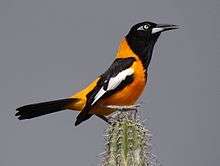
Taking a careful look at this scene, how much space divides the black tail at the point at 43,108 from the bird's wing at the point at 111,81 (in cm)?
25

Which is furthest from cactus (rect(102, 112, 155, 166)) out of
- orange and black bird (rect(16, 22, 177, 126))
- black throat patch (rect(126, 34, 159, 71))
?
black throat patch (rect(126, 34, 159, 71))

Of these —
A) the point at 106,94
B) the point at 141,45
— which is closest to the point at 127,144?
the point at 106,94

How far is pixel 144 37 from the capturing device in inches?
205

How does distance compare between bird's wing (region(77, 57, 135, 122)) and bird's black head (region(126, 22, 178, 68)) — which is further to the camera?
bird's black head (region(126, 22, 178, 68))

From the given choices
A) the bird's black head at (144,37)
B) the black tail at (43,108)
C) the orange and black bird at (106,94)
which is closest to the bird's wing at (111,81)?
the orange and black bird at (106,94)

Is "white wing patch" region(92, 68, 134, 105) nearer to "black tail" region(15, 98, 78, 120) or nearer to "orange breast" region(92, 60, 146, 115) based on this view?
"orange breast" region(92, 60, 146, 115)

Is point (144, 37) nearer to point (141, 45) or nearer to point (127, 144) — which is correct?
point (141, 45)

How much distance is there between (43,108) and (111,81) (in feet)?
2.34

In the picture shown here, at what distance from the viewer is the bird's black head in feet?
16.6

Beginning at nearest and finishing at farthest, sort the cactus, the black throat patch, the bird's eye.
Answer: the cactus < the black throat patch < the bird's eye

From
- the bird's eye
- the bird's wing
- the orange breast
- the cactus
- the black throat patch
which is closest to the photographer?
the cactus

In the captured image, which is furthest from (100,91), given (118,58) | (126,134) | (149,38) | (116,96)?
(126,134)

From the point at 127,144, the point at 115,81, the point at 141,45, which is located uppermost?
the point at 141,45

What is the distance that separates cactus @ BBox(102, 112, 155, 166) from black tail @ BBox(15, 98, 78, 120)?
1450 millimetres
